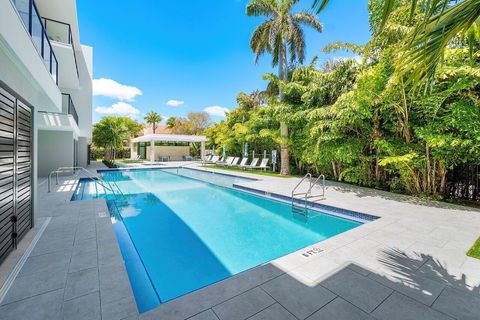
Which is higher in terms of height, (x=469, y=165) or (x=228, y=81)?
(x=228, y=81)

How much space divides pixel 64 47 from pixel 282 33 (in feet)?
35.1

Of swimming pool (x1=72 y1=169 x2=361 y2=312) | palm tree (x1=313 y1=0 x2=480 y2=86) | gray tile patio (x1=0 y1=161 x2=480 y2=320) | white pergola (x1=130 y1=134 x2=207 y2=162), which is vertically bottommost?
swimming pool (x1=72 y1=169 x2=361 y2=312)

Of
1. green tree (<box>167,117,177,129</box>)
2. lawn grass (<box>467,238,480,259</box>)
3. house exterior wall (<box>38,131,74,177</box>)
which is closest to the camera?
lawn grass (<box>467,238,480,259</box>)

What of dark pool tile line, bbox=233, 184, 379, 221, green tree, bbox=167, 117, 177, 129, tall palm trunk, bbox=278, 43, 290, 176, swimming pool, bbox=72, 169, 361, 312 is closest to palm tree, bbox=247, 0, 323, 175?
tall palm trunk, bbox=278, 43, 290, 176

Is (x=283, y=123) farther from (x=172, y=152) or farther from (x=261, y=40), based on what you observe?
Result: (x=172, y=152)

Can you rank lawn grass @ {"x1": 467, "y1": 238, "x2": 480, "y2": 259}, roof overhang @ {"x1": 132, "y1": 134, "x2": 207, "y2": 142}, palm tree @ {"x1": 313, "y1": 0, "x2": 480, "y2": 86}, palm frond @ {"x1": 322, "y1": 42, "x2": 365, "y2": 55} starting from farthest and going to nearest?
roof overhang @ {"x1": 132, "y1": 134, "x2": 207, "y2": 142}, palm frond @ {"x1": 322, "y1": 42, "x2": 365, "y2": 55}, lawn grass @ {"x1": 467, "y1": 238, "x2": 480, "y2": 259}, palm tree @ {"x1": 313, "y1": 0, "x2": 480, "y2": 86}

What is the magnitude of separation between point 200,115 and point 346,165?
34.2 meters

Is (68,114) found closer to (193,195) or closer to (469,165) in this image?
(193,195)

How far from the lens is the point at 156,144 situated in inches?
→ 1136

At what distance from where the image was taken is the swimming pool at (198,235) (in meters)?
3.74

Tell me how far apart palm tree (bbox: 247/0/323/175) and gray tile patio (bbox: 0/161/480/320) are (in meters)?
9.81

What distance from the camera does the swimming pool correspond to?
12.3ft

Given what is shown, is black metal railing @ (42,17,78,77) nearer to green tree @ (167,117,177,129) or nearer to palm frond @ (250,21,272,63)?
palm frond @ (250,21,272,63)

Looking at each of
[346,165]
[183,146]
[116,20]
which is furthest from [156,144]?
[346,165]
